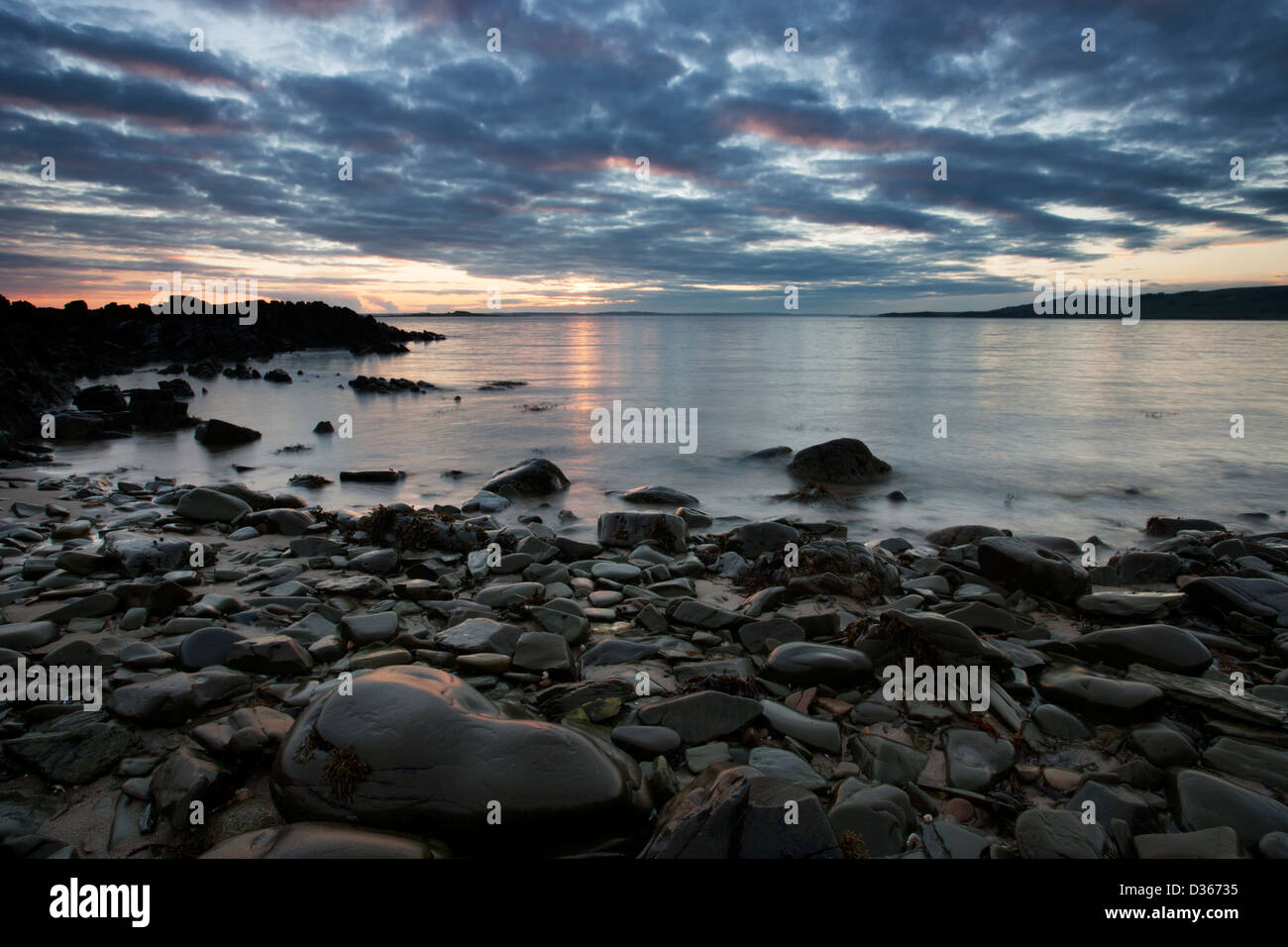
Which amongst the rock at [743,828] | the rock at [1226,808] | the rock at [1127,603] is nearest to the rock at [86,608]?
the rock at [743,828]

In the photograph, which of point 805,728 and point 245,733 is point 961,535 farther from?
point 245,733

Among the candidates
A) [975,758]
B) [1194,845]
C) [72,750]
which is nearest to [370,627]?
[72,750]

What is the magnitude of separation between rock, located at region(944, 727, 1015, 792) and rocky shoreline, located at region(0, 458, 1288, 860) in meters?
0.02

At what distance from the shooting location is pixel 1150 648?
185 inches

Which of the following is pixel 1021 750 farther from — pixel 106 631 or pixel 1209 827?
pixel 106 631

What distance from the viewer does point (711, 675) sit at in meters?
4.43

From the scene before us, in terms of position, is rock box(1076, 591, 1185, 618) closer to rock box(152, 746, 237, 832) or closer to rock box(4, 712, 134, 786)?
rock box(152, 746, 237, 832)

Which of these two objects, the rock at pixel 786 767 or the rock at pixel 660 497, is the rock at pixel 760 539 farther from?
the rock at pixel 786 767

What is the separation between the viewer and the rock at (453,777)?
282 cm

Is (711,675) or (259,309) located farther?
(259,309)

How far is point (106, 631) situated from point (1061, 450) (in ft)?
60.4

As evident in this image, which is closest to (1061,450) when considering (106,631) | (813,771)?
(813,771)

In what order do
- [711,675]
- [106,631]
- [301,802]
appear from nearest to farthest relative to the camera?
[301,802] → [711,675] → [106,631]
